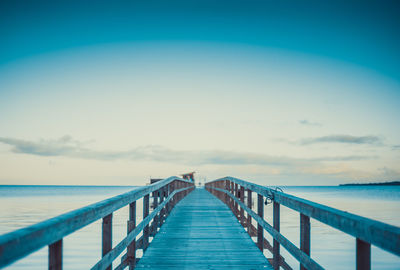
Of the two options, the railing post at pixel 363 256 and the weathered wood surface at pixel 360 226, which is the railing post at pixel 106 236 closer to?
the weathered wood surface at pixel 360 226

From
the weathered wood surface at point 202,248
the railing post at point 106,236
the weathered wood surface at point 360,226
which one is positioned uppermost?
the weathered wood surface at point 360,226

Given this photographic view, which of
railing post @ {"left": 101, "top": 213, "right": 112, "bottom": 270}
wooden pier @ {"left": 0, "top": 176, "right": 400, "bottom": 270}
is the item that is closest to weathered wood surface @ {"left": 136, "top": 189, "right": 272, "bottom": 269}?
wooden pier @ {"left": 0, "top": 176, "right": 400, "bottom": 270}

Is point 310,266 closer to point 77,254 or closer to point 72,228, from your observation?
point 72,228

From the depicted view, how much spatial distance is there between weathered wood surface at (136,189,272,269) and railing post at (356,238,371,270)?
2.50m

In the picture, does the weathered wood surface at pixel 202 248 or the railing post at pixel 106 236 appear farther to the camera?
the weathered wood surface at pixel 202 248

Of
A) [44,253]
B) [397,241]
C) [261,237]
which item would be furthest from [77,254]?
[397,241]

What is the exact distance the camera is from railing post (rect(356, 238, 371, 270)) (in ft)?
6.91

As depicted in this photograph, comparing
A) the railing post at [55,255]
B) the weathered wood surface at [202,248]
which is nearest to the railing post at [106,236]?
the railing post at [55,255]

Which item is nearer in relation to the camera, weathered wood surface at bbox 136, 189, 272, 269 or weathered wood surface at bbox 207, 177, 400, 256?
weathered wood surface at bbox 207, 177, 400, 256

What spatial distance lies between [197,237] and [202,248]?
3.00 feet

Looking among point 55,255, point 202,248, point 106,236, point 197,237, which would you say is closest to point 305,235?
point 106,236

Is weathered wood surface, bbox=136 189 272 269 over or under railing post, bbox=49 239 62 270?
under

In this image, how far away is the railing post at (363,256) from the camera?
6.91 ft

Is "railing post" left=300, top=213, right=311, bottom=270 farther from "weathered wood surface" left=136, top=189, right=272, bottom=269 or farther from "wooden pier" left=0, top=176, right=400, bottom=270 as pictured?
"weathered wood surface" left=136, top=189, right=272, bottom=269
